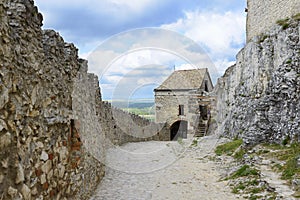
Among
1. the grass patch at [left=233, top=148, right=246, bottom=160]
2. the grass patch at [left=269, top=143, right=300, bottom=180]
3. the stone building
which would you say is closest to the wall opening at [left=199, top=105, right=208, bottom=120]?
the stone building

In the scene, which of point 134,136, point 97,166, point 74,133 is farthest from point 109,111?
point 74,133

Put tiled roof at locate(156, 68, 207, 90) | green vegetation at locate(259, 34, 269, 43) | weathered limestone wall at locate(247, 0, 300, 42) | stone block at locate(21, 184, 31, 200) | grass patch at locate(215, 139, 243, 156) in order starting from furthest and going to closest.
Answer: tiled roof at locate(156, 68, 207, 90) < weathered limestone wall at locate(247, 0, 300, 42) < green vegetation at locate(259, 34, 269, 43) < grass patch at locate(215, 139, 243, 156) < stone block at locate(21, 184, 31, 200)

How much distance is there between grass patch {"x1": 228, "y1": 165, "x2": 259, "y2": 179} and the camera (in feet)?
22.4

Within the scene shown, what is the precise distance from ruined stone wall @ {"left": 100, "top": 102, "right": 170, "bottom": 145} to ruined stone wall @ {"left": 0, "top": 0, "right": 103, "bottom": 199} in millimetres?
5966

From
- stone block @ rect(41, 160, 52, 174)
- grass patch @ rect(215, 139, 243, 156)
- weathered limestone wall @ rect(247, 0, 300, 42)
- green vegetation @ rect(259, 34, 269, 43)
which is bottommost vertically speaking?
grass patch @ rect(215, 139, 243, 156)

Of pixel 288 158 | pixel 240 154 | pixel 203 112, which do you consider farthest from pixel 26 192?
pixel 203 112

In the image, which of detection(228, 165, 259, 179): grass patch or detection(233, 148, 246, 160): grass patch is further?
detection(233, 148, 246, 160): grass patch

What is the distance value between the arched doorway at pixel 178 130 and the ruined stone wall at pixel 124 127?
3.32 metres

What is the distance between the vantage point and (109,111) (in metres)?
13.1

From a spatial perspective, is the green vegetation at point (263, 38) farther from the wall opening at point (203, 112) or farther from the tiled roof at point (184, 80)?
the tiled roof at point (184, 80)

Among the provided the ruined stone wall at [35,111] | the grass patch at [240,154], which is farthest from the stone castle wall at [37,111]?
the grass patch at [240,154]

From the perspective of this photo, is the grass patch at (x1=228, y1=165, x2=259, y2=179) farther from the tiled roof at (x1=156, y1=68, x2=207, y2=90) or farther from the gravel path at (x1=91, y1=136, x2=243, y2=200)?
the tiled roof at (x1=156, y1=68, x2=207, y2=90)

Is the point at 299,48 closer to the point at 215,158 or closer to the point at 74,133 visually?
the point at 215,158

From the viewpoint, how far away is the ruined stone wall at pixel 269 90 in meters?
9.03
